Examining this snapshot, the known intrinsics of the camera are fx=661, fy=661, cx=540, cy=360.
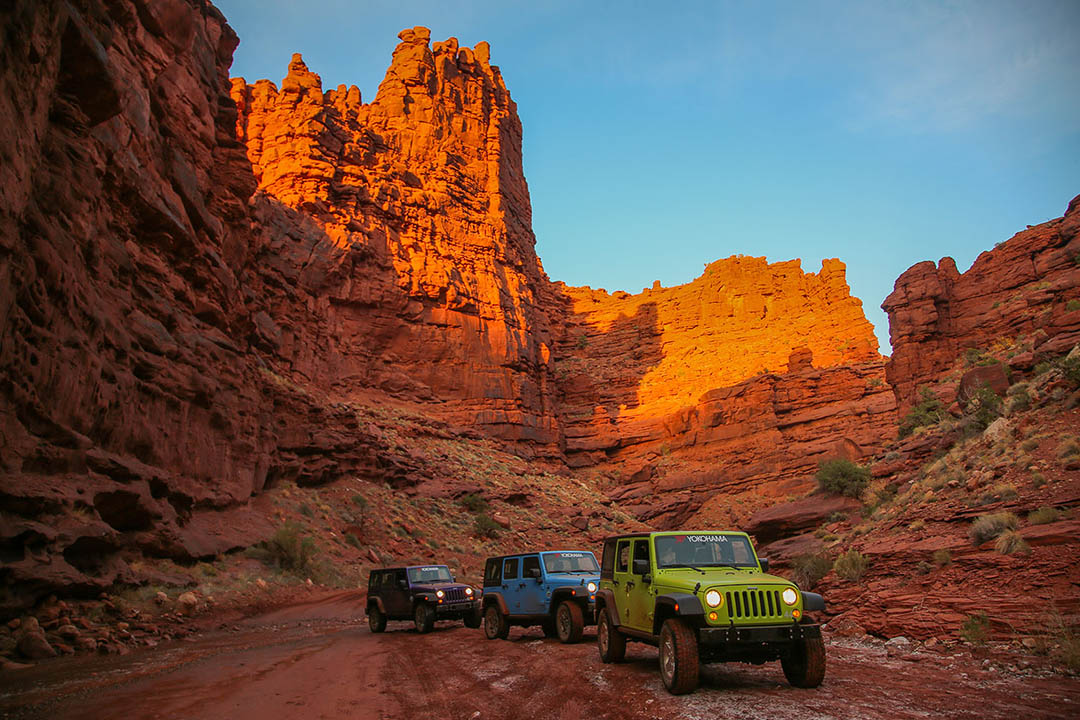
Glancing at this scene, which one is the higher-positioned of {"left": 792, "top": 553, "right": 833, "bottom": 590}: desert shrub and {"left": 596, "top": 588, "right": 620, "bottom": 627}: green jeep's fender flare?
{"left": 792, "top": 553, "right": 833, "bottom": 590}: desert shrub

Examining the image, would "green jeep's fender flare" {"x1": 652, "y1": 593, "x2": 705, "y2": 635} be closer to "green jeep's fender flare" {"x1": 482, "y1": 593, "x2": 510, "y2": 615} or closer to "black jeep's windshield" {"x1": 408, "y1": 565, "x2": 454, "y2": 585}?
"green jeep's fender flare" {"x1": 482, "y1": 593, "x2": 510, "y2": 615}

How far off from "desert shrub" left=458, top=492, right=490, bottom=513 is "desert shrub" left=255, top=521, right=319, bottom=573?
48.6 ft

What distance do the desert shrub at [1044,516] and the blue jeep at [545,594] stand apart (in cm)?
690

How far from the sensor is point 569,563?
12672 millimetres

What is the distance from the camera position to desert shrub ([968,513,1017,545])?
10.3 m

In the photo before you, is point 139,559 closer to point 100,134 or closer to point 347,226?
point 100,134

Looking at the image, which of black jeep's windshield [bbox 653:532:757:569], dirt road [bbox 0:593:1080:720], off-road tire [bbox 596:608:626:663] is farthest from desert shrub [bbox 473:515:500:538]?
black jeep's windshield [bbox 653:532:757:569]

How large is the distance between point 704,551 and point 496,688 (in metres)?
3.06

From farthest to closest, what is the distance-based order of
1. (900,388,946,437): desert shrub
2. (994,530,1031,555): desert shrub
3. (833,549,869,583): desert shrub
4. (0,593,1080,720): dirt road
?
(900,388,946,437): desert shrub < (833,549,869,583): desert shrub < (994,530,1031,555): desert shrub < (0,593,1080,720): dirt road

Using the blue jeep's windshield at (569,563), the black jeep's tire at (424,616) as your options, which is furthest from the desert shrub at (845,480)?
the black jeep's tire at (424,616)

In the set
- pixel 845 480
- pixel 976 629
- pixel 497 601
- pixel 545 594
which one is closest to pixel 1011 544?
pixel 976 629

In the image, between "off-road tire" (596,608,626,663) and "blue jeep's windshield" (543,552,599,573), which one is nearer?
"off-road tire" (596,608,626,663)

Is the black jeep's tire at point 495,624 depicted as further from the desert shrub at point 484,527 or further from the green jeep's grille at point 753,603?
the desert shrub at point 484,527

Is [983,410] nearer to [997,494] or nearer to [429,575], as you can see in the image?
[997,494]
